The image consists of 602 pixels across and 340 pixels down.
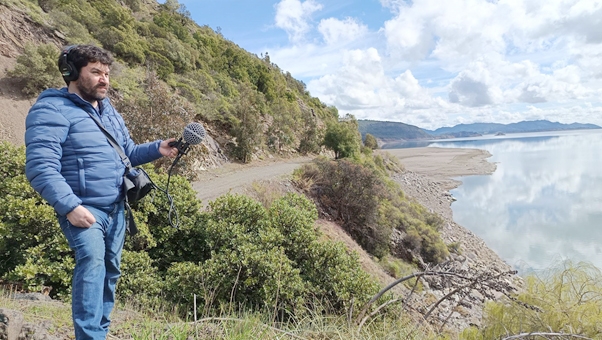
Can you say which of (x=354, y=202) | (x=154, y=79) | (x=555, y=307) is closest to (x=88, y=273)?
(x=555, y=307)

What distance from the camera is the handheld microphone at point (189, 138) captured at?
283 centimetres

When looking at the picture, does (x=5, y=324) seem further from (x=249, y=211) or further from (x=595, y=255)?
(x=595, y=255)

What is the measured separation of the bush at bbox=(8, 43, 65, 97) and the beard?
14520mm

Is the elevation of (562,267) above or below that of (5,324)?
below

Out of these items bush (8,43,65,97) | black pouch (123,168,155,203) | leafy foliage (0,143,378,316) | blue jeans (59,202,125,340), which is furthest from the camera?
bush (8,43,65,97)

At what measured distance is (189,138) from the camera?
2.83 metres

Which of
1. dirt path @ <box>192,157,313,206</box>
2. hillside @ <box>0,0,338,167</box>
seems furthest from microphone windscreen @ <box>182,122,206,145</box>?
hillside @ <box>0,0,338,167</box>

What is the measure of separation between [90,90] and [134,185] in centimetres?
72

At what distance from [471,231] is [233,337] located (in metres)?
25.9

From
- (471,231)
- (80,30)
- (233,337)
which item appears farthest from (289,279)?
(471,231)

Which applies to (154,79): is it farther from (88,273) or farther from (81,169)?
(88,273)

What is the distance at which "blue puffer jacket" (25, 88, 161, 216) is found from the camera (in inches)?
77.7

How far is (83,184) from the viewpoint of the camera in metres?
2.18

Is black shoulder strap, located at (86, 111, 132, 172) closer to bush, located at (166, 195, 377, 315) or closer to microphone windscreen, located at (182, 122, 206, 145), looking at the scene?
microphone windscreen, located at (182, 122, 206, 145)
